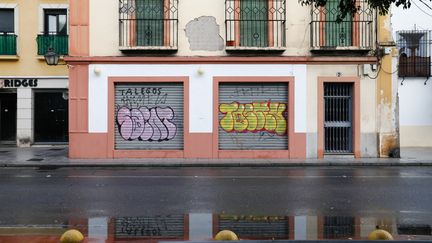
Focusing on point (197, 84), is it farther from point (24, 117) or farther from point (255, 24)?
point (24, 117)

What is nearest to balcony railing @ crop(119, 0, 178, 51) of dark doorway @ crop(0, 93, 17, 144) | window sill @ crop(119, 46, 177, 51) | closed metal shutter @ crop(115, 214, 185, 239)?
window sill @ crop(119, 46, 177, 51)

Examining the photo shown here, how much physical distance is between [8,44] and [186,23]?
9865 millimetres

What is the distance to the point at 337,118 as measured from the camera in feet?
64.4

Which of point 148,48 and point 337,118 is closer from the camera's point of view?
point 148,48

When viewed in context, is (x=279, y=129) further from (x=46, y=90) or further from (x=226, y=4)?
(x=46, y=90)

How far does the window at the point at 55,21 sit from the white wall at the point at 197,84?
22.6ft

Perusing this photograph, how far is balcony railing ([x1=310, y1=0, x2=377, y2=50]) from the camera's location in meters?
19.1

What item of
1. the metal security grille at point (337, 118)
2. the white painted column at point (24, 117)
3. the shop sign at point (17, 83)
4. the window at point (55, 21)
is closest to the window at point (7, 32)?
the shop sign at point (17, 83)

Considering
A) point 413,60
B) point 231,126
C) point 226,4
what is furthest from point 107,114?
point 413,60

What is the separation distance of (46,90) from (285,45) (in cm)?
1202

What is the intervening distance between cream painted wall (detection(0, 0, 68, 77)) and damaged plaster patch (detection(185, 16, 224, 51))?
8307 mm

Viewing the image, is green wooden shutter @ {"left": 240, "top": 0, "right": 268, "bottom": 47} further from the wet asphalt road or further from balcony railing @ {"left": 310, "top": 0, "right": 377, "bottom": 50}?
the wet asphalt road

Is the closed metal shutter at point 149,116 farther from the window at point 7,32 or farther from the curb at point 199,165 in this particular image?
the window at point 7,32

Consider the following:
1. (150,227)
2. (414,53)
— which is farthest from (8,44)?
(150,227)
